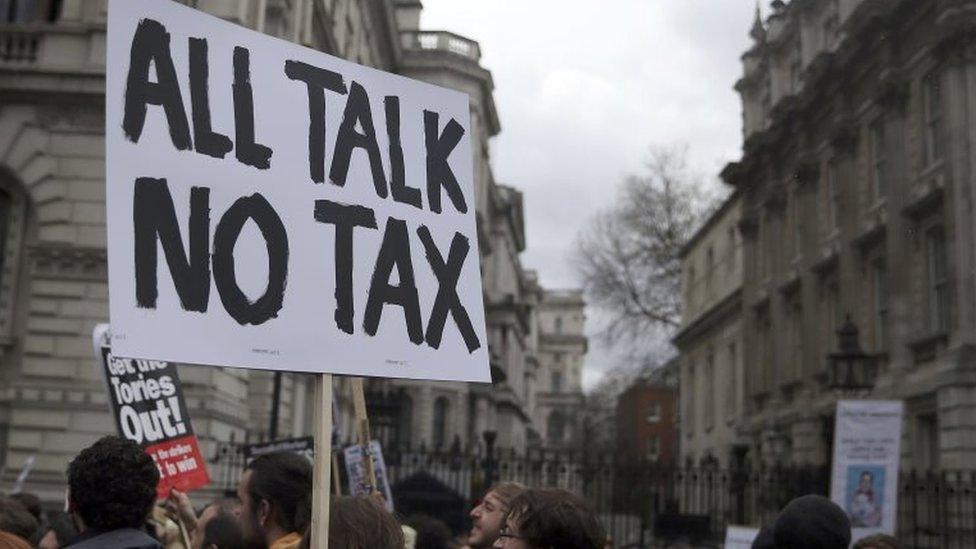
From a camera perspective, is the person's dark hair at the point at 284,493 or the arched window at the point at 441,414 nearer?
the person's dark hair at the point at 284,493

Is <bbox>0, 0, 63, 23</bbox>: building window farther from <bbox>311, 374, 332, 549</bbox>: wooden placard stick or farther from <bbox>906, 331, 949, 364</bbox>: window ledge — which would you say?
<bbox>311, 374, 332, 549</bbox>: wooden placard stick

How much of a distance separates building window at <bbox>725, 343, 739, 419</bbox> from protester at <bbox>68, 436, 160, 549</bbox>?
39.2 m

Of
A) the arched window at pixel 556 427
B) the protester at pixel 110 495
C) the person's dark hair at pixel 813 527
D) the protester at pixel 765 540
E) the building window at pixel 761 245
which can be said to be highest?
the building window at pixel 761 245

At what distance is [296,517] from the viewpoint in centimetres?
463

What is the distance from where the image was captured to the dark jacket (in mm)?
3814

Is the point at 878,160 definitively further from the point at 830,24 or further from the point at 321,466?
the point at 321,466

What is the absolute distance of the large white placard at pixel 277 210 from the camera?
13.4 feet

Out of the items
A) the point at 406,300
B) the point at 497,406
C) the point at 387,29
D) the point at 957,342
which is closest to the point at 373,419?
the point at 957,342

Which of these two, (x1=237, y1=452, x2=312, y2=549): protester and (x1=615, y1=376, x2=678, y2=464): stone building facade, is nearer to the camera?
(x1=237, y1=452, x2=312, y2=549): protester

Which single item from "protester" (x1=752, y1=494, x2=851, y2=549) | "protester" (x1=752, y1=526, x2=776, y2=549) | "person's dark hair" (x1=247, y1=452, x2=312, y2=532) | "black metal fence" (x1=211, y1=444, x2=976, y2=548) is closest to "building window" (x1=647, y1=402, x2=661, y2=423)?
"black metal fence" (x1=211, y1=444, x2=976, y2=548)

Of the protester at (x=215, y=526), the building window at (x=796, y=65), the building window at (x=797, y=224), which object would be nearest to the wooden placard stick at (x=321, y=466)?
the protester at (x=215, y=526)

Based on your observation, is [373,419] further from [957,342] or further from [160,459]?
[160,459]

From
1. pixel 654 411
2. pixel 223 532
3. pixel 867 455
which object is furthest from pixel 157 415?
pixel 654 411

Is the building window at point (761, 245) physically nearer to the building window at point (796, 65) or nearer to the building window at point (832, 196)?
the building window at point (796, 65)
